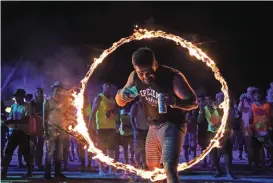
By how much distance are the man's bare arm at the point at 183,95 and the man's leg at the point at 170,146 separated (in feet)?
1.05

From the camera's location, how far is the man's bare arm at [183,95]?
5180 millimetres

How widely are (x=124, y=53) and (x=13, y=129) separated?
1166 centimetres

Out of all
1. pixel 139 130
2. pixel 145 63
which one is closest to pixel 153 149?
pixel 145 63

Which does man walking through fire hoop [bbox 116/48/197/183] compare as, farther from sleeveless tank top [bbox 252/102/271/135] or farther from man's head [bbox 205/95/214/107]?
sleeveless tank top [bbox 252/102/271/135]

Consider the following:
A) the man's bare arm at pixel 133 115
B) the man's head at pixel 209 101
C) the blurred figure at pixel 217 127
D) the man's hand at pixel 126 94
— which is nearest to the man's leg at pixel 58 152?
the man's bare arm at pixel 133 115

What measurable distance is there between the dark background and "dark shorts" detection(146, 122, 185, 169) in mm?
11968

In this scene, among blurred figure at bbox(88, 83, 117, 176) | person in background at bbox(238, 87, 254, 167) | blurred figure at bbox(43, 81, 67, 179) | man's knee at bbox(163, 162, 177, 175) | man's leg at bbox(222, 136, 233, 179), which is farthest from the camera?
person in background at bbox(238, 87, 254, 167)

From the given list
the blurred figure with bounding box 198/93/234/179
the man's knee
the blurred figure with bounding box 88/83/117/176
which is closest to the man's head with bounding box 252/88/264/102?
the blurred figure with bounding box 198/93/234/179

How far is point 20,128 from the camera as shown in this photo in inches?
388

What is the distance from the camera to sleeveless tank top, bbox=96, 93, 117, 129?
984cm

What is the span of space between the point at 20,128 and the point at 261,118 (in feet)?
17.8

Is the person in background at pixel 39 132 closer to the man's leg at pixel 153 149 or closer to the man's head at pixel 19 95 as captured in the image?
the man's head at pixel 19 95

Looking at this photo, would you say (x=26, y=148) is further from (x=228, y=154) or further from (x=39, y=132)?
(x=228, y=154)

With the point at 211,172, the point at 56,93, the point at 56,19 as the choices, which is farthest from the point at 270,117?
the point at 56,19
